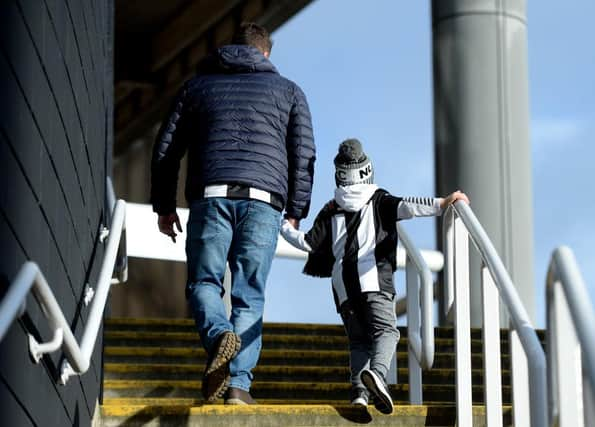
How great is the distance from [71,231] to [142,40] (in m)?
17.0

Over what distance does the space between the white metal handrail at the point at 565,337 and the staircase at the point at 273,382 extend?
70.9 inches

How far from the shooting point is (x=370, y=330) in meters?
6.73

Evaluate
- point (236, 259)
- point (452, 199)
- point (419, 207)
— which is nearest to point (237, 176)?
point (236, 259)

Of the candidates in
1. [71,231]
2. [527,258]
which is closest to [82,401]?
[71,231]

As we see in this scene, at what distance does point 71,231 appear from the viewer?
529 centimetres

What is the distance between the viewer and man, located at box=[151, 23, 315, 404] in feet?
20.8

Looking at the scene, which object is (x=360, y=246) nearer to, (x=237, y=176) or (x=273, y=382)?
(x=237, y=176)

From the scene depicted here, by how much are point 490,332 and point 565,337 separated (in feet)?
5.01

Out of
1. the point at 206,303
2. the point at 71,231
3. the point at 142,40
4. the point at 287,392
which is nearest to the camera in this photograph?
the point at 71,231

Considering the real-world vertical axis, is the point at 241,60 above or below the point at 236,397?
above

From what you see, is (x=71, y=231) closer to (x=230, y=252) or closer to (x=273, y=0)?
(x=230, y=252)

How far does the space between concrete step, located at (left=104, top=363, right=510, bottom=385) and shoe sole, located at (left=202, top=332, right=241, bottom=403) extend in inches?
77.4

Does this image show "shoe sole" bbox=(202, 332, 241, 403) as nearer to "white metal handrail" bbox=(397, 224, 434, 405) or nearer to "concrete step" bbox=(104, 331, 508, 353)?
"white metal handrail" bbox=(397, 224, 434, 405)

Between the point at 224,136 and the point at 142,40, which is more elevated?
the point at 142,40
